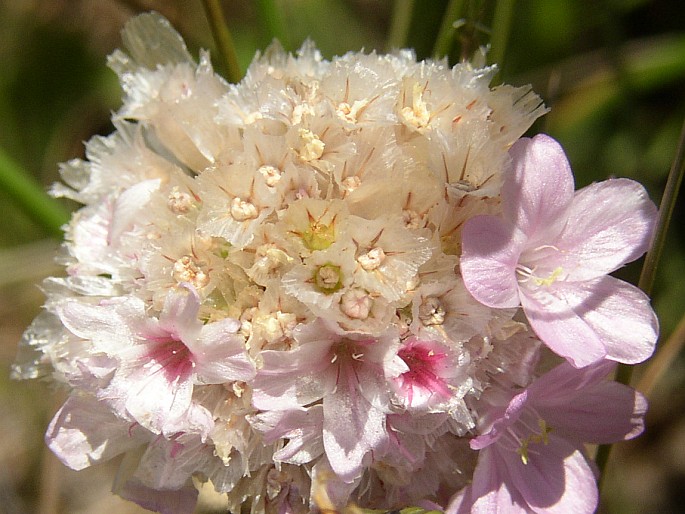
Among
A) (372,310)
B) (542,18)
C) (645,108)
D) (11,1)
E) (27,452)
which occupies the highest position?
(11,1)

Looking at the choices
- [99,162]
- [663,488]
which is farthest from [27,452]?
[663,488]

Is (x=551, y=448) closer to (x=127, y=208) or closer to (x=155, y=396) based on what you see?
(x=155, y=396)

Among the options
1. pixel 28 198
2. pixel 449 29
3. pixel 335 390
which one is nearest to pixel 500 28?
pixel 449 29

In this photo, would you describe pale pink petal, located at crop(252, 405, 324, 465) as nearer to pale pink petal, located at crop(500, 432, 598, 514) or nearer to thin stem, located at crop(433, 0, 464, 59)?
pale pink petal, located at crop(500, 432, 598, 514)

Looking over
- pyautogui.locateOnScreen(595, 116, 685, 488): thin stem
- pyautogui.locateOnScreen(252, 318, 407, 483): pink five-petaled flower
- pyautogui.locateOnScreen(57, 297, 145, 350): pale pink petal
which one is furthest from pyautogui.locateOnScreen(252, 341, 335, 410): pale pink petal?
pyautogui.locateOnScreen(595, 116, 685, 488): thin stem

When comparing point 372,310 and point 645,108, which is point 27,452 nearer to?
point 372,310

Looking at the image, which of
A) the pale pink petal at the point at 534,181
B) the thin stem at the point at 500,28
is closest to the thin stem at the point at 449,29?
the thin stem at the point at 500,28
